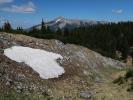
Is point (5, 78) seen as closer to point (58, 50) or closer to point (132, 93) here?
point (132, 93)

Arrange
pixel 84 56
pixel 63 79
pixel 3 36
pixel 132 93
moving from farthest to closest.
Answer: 1. pixel 84 56
2. pixel 3 36
3. pixel 63 79
4. pixel 132 93

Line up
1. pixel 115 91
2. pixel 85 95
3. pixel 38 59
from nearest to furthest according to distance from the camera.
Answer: pixel 85 95 < pixel 115 91 < pixel 38 59

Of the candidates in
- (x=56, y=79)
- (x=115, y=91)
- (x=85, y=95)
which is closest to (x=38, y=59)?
(x=56, y=79)

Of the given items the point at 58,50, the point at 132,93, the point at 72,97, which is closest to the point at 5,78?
the point at 72,97

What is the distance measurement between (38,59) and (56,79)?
4.23 m

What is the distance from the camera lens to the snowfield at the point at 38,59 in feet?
107

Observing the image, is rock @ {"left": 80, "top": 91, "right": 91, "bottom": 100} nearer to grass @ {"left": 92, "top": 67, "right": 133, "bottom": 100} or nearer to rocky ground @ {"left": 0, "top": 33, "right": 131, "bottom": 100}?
rocky ground @ {"left": 0, "top": 33, "right": 131, "bottom": 100}

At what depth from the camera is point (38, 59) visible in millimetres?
34625

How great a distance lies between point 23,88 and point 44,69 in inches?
278

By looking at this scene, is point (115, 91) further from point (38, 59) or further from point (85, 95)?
point (38, 59)

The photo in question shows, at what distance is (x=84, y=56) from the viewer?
45625 millimetres

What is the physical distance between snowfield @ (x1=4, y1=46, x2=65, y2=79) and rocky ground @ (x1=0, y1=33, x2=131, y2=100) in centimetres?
78

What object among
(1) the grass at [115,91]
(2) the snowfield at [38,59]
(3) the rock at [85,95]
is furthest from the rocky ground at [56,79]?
(2) the snowfield at [38,59]

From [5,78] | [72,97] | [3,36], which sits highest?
[3,36]
